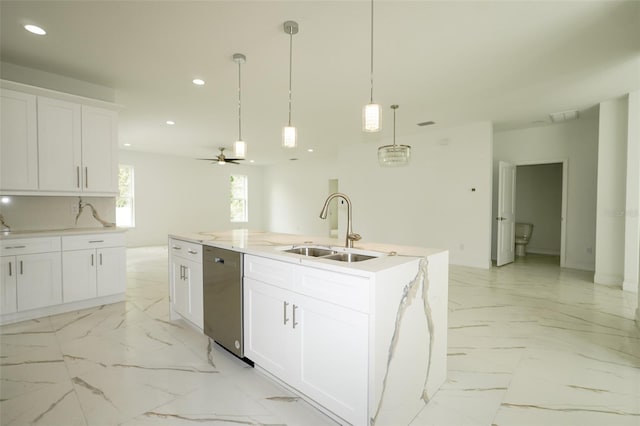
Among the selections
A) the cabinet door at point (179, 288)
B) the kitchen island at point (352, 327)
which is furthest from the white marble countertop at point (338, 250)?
the cabinet door at point (179, 288)

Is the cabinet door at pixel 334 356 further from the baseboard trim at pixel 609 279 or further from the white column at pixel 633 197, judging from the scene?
the baseboard trim at pixel 609 279

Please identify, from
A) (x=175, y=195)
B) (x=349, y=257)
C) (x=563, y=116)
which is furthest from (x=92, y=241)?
(x=563, y=116)

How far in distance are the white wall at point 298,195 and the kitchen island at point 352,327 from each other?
7860mm

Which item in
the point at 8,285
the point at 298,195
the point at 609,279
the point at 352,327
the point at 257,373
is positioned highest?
the point at 298,195

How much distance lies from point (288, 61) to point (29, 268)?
3.46 m

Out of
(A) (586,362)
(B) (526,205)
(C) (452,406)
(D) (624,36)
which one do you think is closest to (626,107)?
(D) (624,36)

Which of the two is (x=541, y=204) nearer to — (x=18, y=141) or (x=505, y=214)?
(x=505, y=214)

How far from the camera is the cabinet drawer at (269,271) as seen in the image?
5.91 ft

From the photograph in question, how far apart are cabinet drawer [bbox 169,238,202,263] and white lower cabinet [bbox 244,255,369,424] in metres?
0.71

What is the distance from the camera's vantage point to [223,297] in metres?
2.29

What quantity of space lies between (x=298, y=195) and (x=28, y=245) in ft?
25.8

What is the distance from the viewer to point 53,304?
324cm

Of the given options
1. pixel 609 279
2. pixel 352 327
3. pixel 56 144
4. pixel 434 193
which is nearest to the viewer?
pixel 352 327

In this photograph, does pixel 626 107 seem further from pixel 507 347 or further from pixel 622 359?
pixel 507 347
